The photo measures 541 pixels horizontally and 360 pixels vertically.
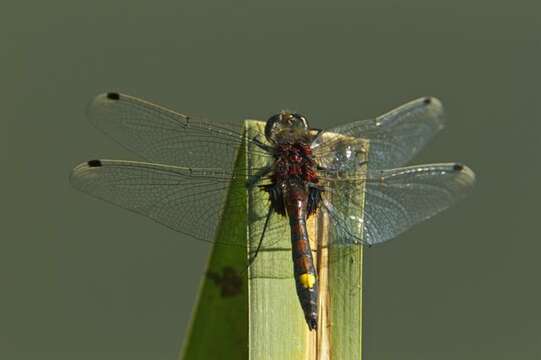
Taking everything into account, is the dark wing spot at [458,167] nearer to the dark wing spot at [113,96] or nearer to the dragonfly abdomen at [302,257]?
the dragonfly abdomen at [302,257]

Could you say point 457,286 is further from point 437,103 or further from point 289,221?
point 289,221

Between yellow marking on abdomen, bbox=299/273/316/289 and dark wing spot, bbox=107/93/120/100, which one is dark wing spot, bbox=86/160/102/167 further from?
yellow marking on abdomen, bbox=299/273/316/289

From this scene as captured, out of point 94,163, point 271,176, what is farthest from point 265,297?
point 94,163

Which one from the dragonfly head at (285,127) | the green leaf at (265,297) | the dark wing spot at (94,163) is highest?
the dragonfly head at (285,127)

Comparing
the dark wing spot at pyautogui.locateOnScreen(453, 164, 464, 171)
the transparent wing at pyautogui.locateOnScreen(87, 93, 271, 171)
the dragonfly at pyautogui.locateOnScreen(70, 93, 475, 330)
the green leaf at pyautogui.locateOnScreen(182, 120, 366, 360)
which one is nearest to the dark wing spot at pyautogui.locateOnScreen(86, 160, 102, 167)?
the dragonfly at pyautogui.locateOnScreen(70, 93, 475, 330)

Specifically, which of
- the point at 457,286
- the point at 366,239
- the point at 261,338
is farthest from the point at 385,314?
the point at 261,338

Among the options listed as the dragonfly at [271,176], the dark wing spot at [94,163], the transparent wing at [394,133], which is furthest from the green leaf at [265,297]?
the dark wing spot at [94,163]

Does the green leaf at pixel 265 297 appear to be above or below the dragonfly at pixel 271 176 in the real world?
below
